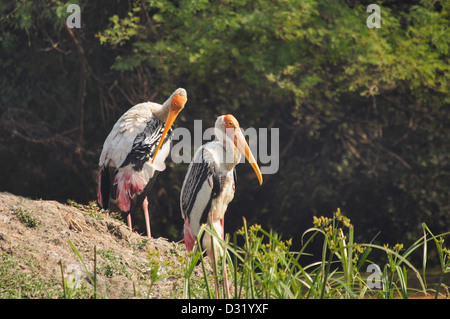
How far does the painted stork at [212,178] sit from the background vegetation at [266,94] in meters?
2.23

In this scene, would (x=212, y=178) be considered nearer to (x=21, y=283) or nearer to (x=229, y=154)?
(x=229, y=154)

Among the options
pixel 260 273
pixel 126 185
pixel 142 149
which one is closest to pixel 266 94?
pixel 142 149

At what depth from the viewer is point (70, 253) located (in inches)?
168

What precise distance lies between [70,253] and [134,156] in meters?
1.45

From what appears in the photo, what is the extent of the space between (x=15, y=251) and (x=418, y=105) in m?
5.50

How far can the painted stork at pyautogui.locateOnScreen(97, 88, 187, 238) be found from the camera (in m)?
5.53

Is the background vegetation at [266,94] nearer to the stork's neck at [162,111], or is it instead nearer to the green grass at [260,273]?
the stork's neck at [162,111]

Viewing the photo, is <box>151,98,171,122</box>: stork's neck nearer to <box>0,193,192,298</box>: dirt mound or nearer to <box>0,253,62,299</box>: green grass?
<box>0,193,192,298</box>: dirt mound

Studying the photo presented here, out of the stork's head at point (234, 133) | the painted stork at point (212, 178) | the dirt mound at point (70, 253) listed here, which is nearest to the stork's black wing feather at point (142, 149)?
the dirt mound at point (70, 253)

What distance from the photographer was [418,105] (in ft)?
25.5

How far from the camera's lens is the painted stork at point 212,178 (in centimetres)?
474

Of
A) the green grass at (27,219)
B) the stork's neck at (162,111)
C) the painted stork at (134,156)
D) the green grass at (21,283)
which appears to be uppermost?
the stork's neck at (162,111)
